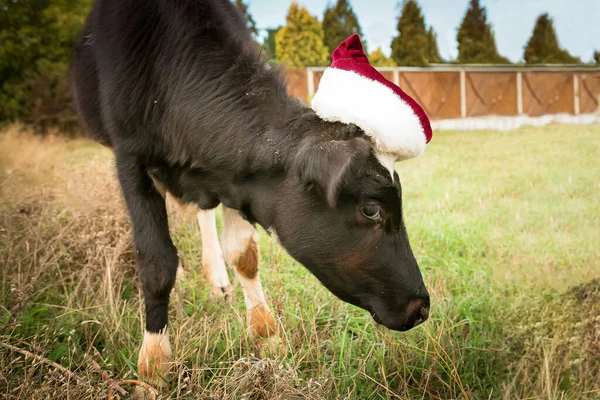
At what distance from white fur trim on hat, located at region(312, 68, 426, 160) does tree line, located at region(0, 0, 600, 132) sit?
3.07 meters

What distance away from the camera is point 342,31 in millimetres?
8070

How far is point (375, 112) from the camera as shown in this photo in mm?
1983

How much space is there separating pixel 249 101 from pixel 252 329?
1.18 meters

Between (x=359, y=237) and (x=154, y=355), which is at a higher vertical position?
(x=359, y=237)

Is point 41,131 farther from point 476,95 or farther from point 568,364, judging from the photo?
point 568,364

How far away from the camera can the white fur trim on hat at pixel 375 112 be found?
1.97 m

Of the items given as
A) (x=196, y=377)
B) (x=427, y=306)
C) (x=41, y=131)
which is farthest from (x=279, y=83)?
(x=41, y=131)

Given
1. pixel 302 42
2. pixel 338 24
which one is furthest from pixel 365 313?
pixel 302 42

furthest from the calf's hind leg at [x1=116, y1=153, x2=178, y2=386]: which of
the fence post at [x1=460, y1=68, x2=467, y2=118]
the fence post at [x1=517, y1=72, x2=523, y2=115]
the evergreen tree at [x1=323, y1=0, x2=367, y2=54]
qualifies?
the evergreen tree at [x1=323, y1=0, x2=367, y2=54]

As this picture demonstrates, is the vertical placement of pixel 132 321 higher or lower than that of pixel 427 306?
lower

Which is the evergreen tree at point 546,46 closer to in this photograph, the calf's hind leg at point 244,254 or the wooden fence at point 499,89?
the wooden fence at point 499,89

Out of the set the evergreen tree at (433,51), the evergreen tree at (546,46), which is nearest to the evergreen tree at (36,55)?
the evergreen tree at (433,51)

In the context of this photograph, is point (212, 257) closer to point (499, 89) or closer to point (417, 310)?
point (417, 310)

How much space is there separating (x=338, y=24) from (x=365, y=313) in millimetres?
6358
